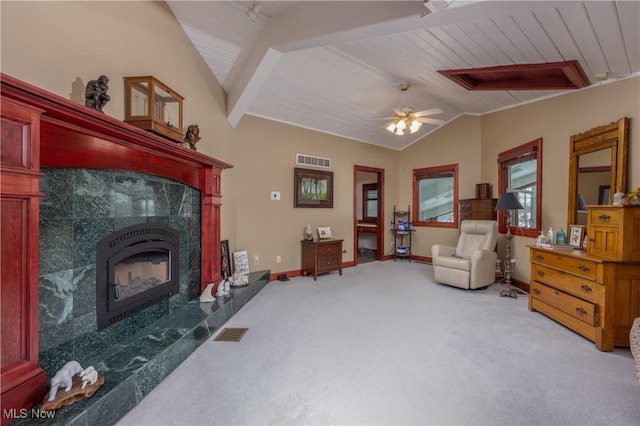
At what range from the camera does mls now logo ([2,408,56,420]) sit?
1.25 metres

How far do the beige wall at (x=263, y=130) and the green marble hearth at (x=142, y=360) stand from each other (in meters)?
1.40

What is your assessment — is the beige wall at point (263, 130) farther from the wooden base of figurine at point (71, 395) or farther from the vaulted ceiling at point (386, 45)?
the wooden base of figurine at point (71, 395)

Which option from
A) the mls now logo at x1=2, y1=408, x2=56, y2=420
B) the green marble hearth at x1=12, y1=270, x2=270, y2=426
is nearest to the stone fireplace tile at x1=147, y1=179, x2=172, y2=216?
the green marble hearth at x1=12, y1=270, x2=270, y2=426

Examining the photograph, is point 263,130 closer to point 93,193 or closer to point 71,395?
point 93,193

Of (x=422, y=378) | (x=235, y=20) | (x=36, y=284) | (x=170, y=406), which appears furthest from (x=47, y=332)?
(x=235, y=20)

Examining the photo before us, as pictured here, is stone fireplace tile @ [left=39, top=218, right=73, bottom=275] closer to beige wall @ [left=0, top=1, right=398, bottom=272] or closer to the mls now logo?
the mls now logo

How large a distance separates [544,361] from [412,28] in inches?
114

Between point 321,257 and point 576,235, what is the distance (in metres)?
3.40

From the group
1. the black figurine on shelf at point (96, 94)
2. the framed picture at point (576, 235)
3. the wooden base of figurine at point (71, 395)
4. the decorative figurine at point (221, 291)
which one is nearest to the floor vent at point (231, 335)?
the decorative figurine at point (221, 291)

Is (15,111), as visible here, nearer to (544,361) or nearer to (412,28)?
(412,28)

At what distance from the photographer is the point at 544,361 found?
2209mm

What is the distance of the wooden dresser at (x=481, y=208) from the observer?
5008mm

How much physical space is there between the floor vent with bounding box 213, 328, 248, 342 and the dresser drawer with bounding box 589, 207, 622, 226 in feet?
11.4

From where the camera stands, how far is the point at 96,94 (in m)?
1.73
